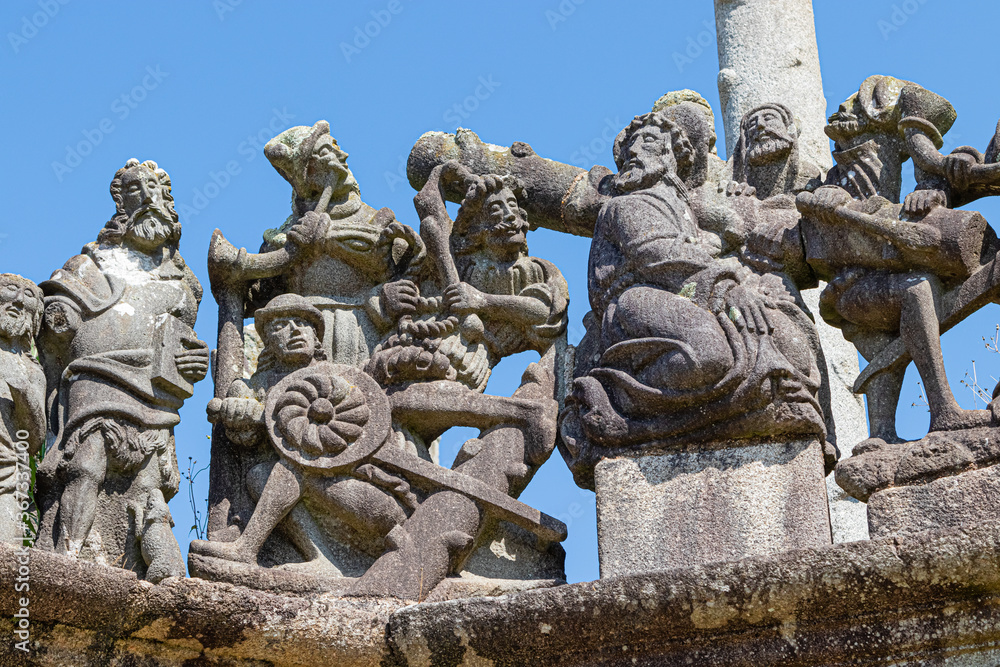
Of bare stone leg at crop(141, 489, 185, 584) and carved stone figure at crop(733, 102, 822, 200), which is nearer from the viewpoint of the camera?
bare stone leg at crop(141, 489, 185, 584)

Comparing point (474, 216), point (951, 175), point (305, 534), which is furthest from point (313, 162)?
point (951, 175)

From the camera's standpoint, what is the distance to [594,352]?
7.89 metres

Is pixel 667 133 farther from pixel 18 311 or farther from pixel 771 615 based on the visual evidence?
pixel 18 311

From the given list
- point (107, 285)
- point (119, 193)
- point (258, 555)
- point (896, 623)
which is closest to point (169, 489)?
point (258, 555)

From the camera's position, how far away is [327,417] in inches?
307

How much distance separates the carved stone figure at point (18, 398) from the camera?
7.39 m

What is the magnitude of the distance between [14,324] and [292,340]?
1.30 metres

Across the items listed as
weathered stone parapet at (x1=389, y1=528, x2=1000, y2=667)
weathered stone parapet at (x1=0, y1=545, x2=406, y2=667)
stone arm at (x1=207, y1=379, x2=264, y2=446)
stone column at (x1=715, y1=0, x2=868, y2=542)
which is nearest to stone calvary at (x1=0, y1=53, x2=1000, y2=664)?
stone arm at (x1=207, y1=379, x2=264, y2=446)

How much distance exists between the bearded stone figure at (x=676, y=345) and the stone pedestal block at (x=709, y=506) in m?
0.10

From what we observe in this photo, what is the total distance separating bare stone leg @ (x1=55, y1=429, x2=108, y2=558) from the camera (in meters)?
7.47

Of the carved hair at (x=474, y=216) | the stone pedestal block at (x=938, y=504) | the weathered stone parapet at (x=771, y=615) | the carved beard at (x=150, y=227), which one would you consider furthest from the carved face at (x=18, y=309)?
the stone pedestal block at (x=938, y=504)

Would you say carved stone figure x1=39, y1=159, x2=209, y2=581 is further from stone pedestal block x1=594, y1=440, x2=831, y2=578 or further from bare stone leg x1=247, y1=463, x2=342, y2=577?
stone pedestal block x1=594, y1=440, x2=831, y2=578

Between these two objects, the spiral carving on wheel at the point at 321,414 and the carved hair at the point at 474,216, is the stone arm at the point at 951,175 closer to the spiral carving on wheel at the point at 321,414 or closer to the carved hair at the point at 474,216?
the carved hair at the point at 474,216

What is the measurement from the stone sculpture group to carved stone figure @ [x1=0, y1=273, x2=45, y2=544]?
0.5 inches
